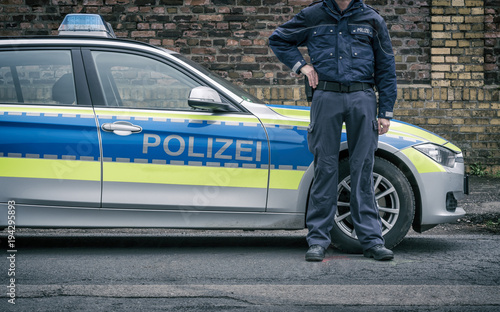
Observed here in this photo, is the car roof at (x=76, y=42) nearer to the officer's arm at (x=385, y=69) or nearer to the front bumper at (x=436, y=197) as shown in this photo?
the officer's arm at (x=385, y=69)

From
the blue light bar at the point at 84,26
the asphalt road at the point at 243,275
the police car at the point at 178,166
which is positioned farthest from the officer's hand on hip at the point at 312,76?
the blue light bar at the point at 84,26

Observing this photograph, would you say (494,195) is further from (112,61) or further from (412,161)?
(112,61)

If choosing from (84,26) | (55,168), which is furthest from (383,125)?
(84,26)

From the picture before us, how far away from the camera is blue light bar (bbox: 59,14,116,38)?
5.43 meters

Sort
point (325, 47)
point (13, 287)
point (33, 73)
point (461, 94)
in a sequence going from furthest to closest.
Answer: point (461, 94)
point (33, 73)
point (325, 47)
point (13, 287)

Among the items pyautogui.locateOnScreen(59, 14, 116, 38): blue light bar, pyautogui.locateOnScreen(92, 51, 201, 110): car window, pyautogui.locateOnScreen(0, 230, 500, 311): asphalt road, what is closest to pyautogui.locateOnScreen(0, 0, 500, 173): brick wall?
pyautogui.locateOnScreen(0, 230, 500, 311): asphalt road

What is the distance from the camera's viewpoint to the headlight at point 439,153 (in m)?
5.03

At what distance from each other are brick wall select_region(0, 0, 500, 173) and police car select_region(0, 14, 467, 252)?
3939mm

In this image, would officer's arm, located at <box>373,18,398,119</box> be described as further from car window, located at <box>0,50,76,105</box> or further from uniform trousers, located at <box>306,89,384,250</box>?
car window, located at <box>0,50,76,105</box>

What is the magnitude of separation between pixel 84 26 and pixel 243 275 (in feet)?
7.97

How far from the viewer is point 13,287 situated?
3943 mm

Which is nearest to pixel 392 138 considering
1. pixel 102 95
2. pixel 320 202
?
pixel 320 202

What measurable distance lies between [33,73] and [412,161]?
283cm

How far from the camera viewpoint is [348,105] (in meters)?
4.73
